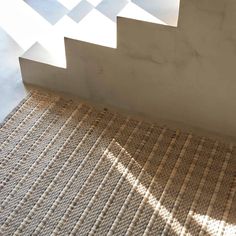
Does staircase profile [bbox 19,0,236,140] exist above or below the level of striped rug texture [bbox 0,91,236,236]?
above

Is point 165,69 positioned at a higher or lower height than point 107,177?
higher

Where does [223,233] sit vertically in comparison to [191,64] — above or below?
below

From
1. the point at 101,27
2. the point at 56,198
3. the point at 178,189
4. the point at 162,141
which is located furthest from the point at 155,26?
the point at 56,198

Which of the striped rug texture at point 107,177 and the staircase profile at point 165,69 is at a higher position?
the staircase profile at point 165,69

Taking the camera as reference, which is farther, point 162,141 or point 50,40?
point 50,40

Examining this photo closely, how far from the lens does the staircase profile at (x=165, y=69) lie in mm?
1505

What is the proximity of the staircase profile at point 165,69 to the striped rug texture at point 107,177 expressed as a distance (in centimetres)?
8

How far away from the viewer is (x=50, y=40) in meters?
2.04

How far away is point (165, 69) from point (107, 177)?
456mm

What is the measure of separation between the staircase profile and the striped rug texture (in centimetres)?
8

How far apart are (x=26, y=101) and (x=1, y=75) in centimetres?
23

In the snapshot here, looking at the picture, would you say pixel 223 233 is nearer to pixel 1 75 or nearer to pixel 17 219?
pixel 17 219

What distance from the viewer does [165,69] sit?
168 centimetres

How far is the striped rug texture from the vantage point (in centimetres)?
147
